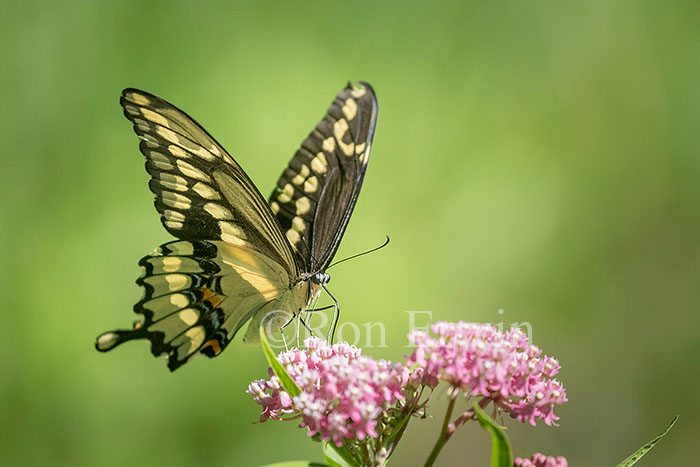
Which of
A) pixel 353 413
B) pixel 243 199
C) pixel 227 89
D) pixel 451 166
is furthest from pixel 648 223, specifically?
pixel 353 413

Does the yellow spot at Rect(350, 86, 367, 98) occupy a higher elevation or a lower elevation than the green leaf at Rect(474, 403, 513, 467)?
higher

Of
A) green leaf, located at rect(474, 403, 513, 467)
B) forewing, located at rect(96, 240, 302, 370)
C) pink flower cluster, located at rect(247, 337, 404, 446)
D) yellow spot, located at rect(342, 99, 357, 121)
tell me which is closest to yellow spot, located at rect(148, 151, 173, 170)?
forewing, located at rect(96, 240, 302, 370)

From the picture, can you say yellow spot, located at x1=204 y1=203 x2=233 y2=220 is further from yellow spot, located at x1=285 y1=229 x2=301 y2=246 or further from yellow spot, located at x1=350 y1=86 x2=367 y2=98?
yellow spot, located at x1=350 y1=86 x2=367 y2=98

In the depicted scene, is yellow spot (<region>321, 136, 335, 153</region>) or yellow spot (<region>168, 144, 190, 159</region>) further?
yellow spot (<region>321, 136, 335, 153</region>)

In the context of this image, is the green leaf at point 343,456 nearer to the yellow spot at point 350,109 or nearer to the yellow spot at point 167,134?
the yellow spot at point 167,134

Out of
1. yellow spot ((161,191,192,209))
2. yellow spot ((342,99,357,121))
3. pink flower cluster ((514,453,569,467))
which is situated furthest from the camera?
yellow spot ((342,99,357,121))

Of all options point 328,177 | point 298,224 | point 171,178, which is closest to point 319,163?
point 328,177
